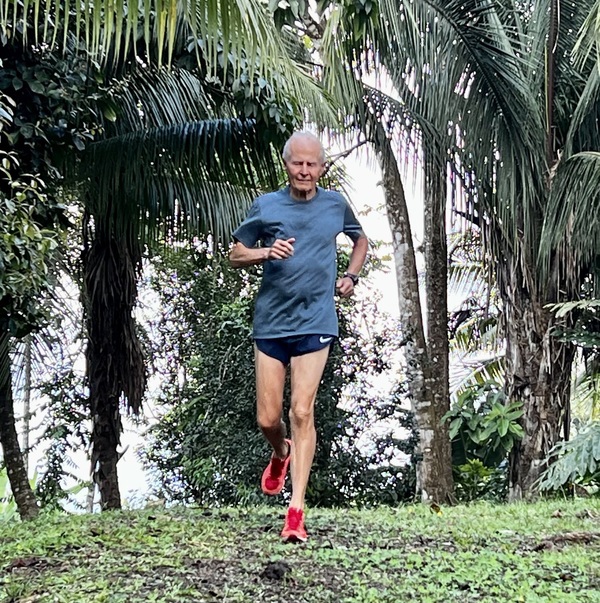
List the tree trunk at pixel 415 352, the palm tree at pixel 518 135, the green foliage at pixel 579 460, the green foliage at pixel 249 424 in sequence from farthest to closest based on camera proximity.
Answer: the green foliage at pixel 249 424, the tree trunk at pixel 415 352, the palm tree at pixel 518 135, the green foliage at pixel 579 460

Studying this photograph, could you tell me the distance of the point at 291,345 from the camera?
4.09 meters

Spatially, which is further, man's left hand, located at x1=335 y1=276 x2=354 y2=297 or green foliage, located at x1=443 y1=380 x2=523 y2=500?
green foliage, located at x1=443 y1=380 x2=523 y2=500

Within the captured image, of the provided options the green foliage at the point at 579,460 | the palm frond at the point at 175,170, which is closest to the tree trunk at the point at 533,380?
the green foliage at the point at 579,460

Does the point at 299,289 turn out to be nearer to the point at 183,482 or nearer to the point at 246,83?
the point at 246,83

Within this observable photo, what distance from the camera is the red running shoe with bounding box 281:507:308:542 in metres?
3.86

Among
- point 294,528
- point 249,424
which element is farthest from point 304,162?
point 249,424

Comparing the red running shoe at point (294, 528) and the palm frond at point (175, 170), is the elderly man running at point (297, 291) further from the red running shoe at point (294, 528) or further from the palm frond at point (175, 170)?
the palm frond at point (175, 170)

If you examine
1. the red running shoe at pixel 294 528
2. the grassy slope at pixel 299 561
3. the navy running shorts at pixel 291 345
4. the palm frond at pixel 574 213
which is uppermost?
the palm frond at pixel 574 213

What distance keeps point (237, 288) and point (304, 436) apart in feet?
21.0

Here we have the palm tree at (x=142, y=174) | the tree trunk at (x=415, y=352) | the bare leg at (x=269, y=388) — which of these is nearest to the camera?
the bare leg at (x=269, y=388)

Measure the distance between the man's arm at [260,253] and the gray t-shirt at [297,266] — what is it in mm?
86

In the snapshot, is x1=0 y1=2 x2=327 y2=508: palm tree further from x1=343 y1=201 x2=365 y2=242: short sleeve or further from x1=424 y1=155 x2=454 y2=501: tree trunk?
x1=424 y1=155 x2=454 y2=501: tree trunk

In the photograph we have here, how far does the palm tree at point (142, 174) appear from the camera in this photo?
6137 mm

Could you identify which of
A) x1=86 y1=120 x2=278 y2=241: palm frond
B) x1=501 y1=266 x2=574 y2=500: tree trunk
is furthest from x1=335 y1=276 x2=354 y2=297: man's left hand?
x1=501 y1=266 x2=574 y2=500: tree trunk
